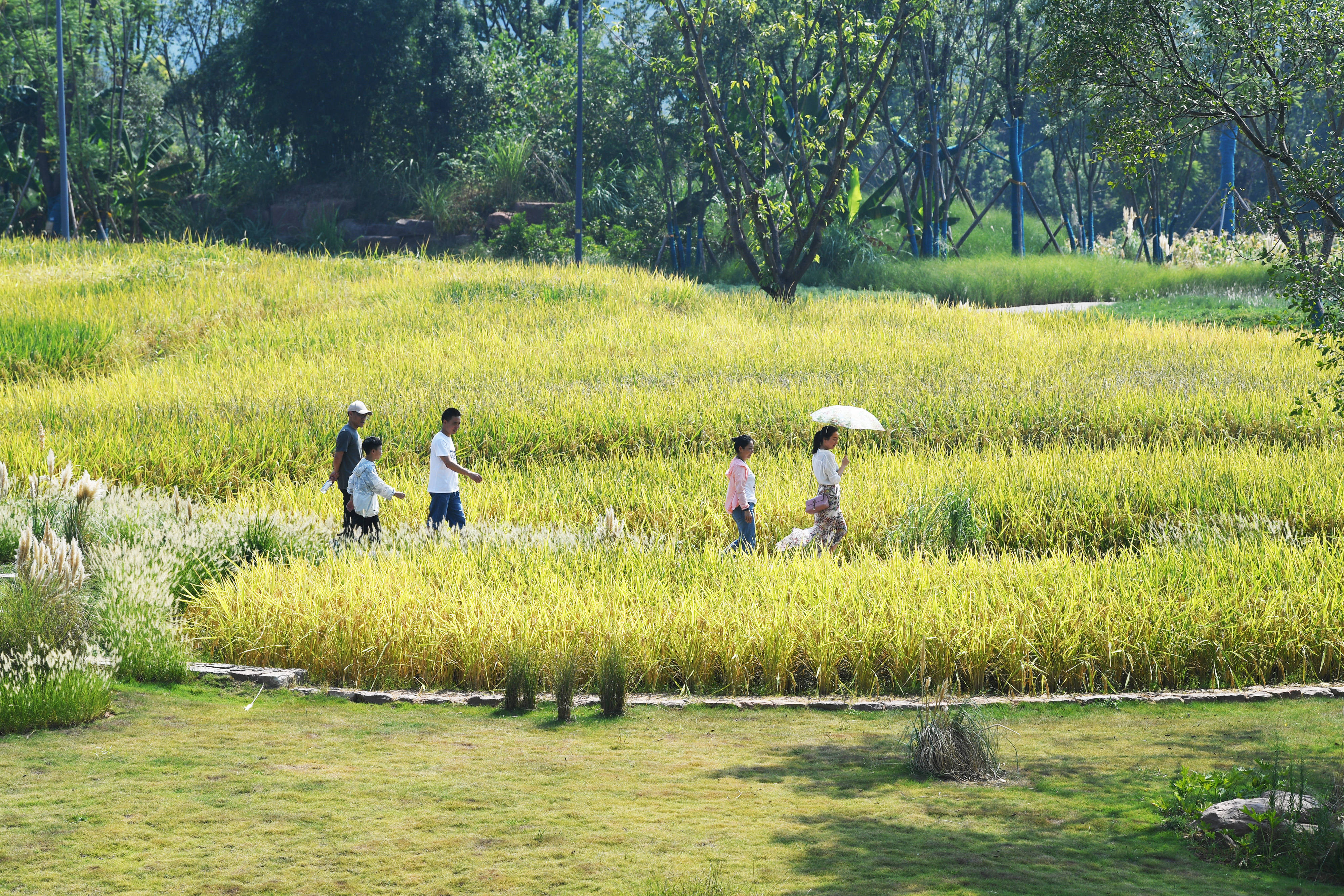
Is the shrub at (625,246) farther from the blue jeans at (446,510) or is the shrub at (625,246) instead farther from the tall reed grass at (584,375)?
the blue jeans at (446,510)

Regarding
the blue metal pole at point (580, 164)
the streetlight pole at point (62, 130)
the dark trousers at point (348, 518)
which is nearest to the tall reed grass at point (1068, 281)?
the blue metal pole at point (580, 164)

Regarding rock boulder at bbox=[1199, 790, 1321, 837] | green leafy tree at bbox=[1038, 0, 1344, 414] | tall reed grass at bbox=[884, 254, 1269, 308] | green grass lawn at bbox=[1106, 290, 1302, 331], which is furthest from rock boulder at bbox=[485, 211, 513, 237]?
rock boulder at bbox=[1199, 790, 1321, 837]

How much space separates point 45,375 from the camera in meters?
20.0

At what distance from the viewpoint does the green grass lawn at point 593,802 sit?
15.4ft

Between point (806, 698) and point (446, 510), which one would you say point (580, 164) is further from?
point (806, 698)

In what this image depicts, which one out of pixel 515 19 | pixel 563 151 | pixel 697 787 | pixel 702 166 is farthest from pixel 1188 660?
pixel 515 19

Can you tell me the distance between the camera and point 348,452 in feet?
36.9

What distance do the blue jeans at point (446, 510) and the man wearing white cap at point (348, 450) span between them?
2.40 ft

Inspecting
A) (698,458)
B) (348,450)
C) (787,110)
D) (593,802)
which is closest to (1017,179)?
(787,110)

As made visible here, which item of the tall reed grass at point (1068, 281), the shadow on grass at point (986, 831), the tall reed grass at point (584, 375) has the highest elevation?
the tall reed grass at point (1068, 281)

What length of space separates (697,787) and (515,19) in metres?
55.8

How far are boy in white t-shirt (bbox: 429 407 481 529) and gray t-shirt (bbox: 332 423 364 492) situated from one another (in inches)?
25.5

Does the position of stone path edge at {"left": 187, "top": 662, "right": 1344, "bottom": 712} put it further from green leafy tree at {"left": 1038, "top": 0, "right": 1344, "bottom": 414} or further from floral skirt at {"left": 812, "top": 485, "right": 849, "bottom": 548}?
floral skirt at {"left": 812, "top": 485, "right": 849, "bottom": 548}

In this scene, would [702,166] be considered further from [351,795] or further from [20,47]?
[351,795]
